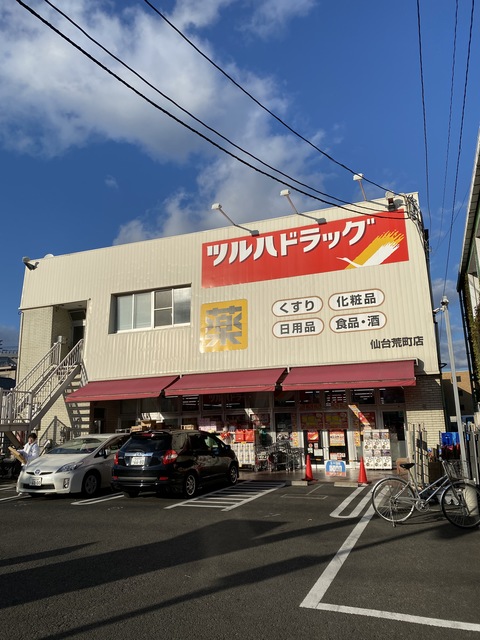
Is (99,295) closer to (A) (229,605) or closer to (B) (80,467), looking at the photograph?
(B) (80,467)

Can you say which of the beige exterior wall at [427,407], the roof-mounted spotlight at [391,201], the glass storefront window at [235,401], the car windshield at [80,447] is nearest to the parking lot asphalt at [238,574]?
→ the car windshield at [80,447]

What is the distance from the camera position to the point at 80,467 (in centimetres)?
1120

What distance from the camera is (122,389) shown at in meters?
17.8

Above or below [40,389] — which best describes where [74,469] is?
below

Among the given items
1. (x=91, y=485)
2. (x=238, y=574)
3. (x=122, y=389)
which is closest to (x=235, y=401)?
(x=122, y=389)

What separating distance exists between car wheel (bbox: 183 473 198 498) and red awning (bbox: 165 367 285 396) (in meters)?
4.80

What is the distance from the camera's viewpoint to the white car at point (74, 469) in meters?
10.8

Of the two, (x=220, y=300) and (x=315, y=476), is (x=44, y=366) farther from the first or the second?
(x=315, y=476)

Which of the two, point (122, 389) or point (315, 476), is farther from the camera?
point (122, 389)

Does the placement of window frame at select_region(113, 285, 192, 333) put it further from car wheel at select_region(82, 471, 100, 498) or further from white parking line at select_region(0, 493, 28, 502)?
white parking line at select_region(0, 493, 28, 502)

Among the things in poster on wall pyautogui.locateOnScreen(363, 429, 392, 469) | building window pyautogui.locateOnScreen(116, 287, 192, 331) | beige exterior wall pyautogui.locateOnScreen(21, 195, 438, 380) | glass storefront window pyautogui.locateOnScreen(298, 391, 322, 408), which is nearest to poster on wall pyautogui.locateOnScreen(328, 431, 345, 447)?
poster on wall pyautogui.locateOnScreen(363, 429, 392, 469)

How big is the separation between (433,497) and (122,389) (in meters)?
12.4

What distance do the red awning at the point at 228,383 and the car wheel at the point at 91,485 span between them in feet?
16.6

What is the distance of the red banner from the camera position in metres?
16.3
